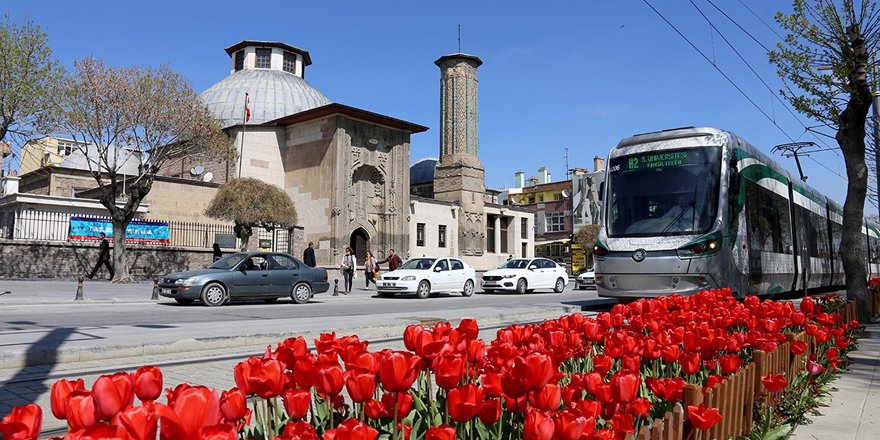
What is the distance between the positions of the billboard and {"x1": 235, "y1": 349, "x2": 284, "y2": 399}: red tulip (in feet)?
96.9

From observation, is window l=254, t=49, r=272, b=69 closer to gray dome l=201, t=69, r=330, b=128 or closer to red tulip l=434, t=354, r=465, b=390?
gray dome l=201, t=69, r=330, b=128

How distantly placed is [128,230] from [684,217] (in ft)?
89.0

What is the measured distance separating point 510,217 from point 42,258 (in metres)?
37.7

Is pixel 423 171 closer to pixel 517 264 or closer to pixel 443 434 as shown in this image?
pixel 517 264

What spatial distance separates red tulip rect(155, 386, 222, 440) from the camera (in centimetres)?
147

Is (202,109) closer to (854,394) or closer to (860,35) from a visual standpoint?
(860,35)

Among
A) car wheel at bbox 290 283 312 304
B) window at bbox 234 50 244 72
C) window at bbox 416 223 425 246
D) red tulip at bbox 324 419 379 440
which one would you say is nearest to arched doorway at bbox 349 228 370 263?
window at bbox 416 223 425 246

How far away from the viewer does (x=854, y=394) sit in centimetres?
544

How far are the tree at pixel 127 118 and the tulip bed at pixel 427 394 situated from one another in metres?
22.7

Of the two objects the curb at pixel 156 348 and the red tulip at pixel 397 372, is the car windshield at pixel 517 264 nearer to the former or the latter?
the curb at pixel 156 348

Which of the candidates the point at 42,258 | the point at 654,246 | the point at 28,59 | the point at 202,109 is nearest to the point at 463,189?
the point at 202,109

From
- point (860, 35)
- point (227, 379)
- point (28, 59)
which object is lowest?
point (227, 379)

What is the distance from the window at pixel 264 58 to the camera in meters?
57.1

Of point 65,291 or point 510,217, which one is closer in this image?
point 65,291
